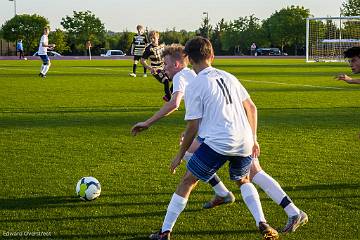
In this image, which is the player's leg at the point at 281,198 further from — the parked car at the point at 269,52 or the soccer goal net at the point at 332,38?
the parked car at the point at 269,52

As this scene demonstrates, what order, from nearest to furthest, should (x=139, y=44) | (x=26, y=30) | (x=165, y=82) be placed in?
(x=165, y=82) < (x=139, y=44) < (x=26, y=30)

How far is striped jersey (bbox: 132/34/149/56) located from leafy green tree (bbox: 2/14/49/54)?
171ft

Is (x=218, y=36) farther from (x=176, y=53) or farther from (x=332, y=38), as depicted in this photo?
(x=176, y=53)

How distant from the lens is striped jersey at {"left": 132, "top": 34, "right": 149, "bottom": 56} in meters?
25.0

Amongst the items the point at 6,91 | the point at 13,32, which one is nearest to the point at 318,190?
the point at 6,91

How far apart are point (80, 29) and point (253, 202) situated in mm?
77394

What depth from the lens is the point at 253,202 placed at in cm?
459

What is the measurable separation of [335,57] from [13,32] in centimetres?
5259

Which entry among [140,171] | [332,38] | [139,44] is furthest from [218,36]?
[140,171]

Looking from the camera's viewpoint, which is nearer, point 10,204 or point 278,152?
point 10,204

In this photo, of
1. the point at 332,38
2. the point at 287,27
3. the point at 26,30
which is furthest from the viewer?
the point at 287,27

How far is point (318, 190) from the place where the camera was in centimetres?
621

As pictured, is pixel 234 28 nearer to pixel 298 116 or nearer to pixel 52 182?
pixel 298 116
